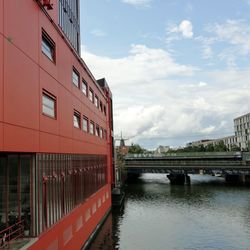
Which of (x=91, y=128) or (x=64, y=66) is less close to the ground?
(x=64, y=66)

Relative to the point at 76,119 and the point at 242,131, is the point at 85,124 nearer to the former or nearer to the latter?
the point at 76,119

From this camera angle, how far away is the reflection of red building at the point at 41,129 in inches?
616

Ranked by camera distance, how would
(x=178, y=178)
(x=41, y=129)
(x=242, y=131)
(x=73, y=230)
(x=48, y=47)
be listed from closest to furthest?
(x=41, y=129) < (x=48, y=47) < (x=73, y=230) < (x=178, y=178) < (x=242, y=131)

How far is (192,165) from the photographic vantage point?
3634 inches

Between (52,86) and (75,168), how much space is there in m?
9.15

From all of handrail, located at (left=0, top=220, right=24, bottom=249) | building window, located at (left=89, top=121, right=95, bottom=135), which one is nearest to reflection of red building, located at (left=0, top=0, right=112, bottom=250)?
handrail, located at (left=0, top=220, right=24, bottom=249)

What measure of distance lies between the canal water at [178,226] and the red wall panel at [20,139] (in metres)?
16.0

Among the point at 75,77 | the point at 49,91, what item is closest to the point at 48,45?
the point at 49,91

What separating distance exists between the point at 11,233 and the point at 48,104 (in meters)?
7.64

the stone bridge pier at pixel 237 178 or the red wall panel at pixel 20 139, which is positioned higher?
the red wall panel at pixel 20 139

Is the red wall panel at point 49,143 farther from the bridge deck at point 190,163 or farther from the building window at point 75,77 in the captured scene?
the bridge deck at point 190,163

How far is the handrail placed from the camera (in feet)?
51.6

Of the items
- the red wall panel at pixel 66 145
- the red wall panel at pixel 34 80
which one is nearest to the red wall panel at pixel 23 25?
the red wall panel at pixel 34 80

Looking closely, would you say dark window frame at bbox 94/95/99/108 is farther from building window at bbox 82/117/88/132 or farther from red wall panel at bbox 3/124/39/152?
red wall panel at bbox 3/124/39/152
